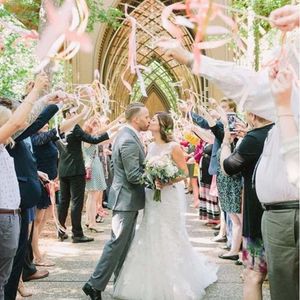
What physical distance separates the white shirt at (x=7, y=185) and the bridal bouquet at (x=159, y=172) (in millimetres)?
1455

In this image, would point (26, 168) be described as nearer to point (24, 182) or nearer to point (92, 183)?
point (24, 182)

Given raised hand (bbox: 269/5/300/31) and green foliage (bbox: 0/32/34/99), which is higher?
green foliage (bbox: 0/32/34/99)

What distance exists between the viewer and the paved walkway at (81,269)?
15.8 feet

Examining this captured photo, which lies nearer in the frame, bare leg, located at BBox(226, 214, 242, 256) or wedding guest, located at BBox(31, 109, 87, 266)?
wedding guest, located at BBox(31, 109, 87, 266)

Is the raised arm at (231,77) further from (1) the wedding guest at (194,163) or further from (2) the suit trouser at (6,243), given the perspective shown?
(1) the wedding guest at (194,163)

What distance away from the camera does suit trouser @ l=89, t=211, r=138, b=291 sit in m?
4.50

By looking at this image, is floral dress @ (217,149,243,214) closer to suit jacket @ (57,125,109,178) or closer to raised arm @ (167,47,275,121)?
suit jacket @ (57,125,109,178)

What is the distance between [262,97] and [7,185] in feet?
5.85

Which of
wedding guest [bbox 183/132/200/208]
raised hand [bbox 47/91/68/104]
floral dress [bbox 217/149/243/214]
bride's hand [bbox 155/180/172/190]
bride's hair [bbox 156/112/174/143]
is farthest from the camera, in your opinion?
wedding guest [bbox 183/132/200/208]

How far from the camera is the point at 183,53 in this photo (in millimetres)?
2281

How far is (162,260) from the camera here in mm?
4602

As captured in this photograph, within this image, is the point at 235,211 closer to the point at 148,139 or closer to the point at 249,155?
the point at 249,155

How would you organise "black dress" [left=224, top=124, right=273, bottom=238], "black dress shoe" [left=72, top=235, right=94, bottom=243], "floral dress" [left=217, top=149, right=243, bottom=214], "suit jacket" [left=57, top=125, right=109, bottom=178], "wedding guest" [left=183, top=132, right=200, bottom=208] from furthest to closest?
"wedding guest" [left=183, top=132, right=200, bottom=208], "black dress shoe" [left=72, top=235, right=94, bottom=243], "suit jacket" [left=57, top=125, right=109, bottom=178], "floral dress" [left=217, top=149, right=243, bottom=214], "black dress" [left=224, top=124, right=273, bottom=238]

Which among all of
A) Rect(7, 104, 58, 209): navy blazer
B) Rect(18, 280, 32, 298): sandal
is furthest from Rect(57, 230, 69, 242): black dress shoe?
Rect(7, 104, 58, 209): navy blazer
